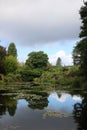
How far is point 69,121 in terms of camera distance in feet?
78.0

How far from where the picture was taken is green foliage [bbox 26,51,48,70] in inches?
4869

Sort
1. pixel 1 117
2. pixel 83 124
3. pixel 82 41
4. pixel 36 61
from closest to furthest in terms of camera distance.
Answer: pixel 83 124 → pixel 1 117 → pixel 82 41 → pixel 36 61

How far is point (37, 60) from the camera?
12419cm

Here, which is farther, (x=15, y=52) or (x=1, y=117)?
(x=15, y=52)

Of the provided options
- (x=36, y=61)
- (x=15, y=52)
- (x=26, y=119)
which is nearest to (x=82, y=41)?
(x=26, y=119)

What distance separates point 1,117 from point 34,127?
5291 mm

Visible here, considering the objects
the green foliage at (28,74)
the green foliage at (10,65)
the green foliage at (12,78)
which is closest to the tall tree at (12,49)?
the green foliage at (28,74)

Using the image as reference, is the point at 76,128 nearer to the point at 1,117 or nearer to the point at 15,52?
the point at 1,117

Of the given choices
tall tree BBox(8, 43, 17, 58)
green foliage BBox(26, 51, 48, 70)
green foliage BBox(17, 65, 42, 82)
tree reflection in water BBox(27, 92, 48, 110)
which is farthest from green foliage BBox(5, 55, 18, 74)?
tree reflection in water BBox(27, 92, 48, 110)

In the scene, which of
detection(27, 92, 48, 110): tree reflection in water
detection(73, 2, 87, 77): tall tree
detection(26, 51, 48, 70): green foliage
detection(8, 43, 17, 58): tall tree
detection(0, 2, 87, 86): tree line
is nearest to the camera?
detection(27, 92, 48, 110): tree reflection in water

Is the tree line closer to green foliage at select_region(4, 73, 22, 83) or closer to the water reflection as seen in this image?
green foliage at select_region(4, 73, 22, 83)

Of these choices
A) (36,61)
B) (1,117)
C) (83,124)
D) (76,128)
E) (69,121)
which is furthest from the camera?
(36,61)

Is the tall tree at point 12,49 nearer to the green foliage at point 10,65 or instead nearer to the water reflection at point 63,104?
the green foliage at point 10,65

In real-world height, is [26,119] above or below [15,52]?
below
